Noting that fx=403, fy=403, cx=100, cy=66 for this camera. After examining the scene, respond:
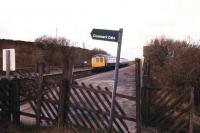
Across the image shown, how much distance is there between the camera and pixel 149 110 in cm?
1225

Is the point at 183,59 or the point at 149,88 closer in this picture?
the point at 149,88

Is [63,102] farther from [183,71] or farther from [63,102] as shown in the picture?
[183,71]

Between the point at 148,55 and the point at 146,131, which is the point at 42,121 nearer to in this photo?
the point at 146,131

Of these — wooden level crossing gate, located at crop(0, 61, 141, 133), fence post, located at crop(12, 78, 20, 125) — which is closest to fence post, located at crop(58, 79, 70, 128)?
wooden level crossing gate, located at crop(0, 61, 141, 133)

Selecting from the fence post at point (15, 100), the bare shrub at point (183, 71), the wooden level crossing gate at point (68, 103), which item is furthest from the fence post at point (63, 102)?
the bare shrub at point (183, 71)

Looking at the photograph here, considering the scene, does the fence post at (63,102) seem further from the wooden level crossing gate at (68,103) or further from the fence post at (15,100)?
the fence post at (15,100)

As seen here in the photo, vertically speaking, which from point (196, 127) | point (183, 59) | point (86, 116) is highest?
point (183, 59)

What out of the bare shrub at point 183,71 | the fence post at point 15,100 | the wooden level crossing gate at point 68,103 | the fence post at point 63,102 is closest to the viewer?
the wooden level crossing gate at point 68,103

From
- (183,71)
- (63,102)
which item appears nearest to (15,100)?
(63,102)

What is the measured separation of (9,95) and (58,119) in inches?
67.1

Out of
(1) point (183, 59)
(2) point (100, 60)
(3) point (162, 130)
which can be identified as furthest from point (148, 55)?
(2) point (100, 60)

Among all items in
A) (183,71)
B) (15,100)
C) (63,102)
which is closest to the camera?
(63,102)

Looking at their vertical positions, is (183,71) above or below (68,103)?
above

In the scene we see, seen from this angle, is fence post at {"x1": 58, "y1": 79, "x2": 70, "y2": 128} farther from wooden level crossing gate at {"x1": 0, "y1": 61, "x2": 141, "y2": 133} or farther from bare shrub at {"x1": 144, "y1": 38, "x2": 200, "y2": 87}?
bare shrub at {"x1": 144, "y1": 38, "x2": 200, "y2": 87}
